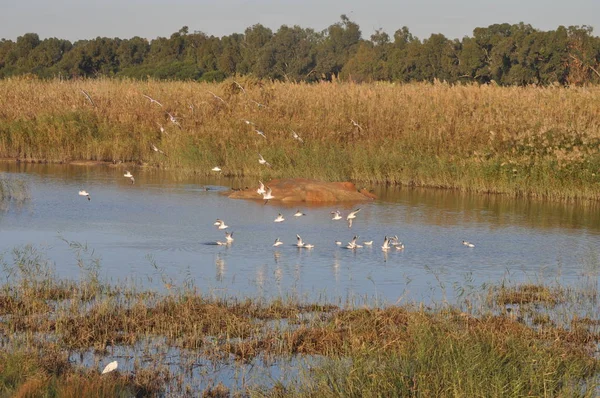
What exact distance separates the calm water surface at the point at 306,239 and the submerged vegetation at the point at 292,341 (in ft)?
2.71

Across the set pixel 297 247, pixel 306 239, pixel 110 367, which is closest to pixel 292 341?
pixel 110 367

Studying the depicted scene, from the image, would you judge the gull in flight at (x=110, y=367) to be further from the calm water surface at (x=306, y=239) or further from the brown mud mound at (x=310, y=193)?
the brown mud mound at (x=310, y=193)

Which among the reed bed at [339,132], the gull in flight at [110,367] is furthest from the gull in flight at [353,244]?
the reed bed at [339,132]

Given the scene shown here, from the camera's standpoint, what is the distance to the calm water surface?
11.6m

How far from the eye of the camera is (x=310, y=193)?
65.7 ft

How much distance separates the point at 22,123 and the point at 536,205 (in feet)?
50.1

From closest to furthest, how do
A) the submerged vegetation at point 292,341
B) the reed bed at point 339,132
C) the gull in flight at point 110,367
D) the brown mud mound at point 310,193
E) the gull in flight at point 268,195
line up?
the submerged vegetation at point 292,341 → the gull in flight at point 110,367 → the gull in flight at point 268,195 → the brown mud mound at point 310,193 → the reed bed at point 339,132

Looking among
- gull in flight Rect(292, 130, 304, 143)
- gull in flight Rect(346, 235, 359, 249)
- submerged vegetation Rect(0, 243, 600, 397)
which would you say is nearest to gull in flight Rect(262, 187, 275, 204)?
gull in flight Rect(292, 130, 304, 143)

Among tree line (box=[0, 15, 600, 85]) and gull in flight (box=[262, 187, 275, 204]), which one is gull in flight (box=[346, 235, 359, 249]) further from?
tree line (box=[0, 15, 600, 85])

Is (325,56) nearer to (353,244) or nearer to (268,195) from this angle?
(268,195)

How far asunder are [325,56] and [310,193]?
45.4m

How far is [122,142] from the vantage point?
27375 millimetres

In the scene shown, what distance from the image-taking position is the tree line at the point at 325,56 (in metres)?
46.5

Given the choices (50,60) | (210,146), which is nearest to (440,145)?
(210,146)
